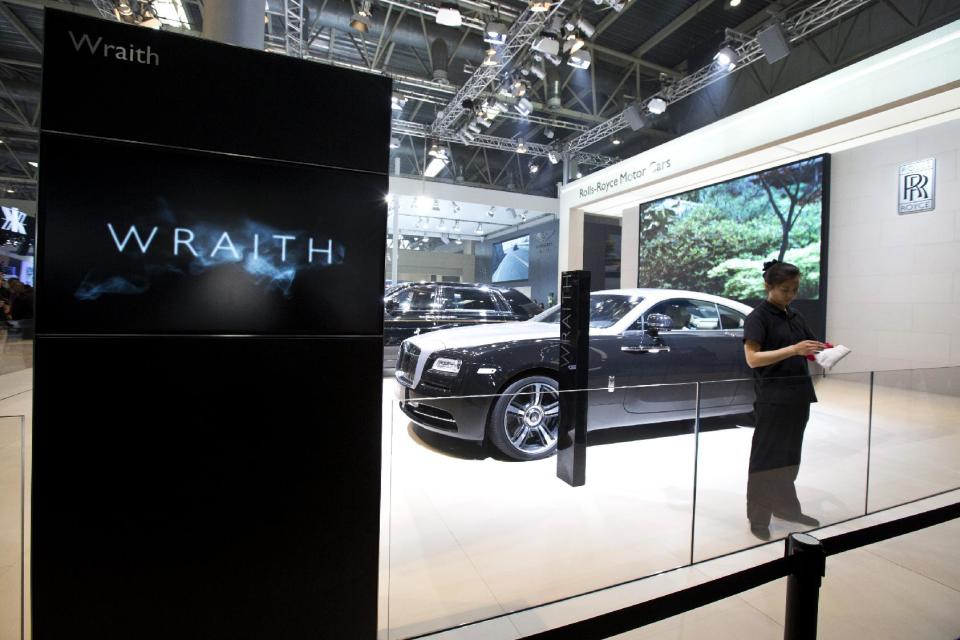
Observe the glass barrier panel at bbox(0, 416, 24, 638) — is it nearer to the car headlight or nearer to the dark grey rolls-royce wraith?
the dark grey rolls-royce wraith

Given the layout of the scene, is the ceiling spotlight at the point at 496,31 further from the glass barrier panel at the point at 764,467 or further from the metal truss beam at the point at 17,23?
the metal truss beam at the point at 17,23

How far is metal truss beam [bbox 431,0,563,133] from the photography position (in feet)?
25.3

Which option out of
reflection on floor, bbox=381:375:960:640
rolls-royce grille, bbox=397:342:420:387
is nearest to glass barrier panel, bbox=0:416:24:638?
reflection on floor, bbox=381:375:960:640

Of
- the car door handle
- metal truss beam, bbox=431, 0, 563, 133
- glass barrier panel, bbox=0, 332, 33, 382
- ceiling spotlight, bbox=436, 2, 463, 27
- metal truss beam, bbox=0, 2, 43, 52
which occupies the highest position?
metal truss beam, bbox=0, 2, 43, 52

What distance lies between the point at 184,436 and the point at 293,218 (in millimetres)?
652

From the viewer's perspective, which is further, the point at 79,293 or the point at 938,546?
the point at 938,546

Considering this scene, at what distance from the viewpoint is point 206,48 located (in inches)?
51.4

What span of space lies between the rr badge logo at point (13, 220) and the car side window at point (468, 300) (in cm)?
1273

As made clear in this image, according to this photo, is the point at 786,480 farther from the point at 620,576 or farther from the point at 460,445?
the point at 460,445

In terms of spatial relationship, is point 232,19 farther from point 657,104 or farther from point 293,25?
point 657,104

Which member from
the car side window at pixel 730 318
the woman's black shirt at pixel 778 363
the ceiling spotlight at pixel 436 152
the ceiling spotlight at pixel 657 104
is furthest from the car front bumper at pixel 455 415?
the ceiling spotlight at pixel 436 152

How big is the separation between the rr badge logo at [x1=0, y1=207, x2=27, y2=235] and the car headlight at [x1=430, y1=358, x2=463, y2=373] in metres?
14.9

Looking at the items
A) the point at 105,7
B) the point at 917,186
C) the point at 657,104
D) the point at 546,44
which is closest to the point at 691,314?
the point at 546,44

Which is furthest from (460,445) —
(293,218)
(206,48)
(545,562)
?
(206,48)
